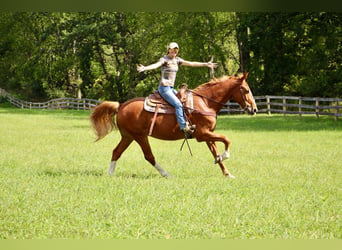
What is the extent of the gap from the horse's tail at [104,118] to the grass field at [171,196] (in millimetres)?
910

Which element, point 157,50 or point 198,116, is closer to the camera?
point 198,116

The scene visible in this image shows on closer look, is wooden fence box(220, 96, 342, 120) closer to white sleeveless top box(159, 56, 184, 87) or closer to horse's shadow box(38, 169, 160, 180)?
horse's shadow box(38, 169, 160, 180)

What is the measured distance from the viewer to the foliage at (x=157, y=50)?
3534 cm

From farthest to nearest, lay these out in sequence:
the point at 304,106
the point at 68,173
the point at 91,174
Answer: the point at 304,106, the point at 68,173, the point at 91,174

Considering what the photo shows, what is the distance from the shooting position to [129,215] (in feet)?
20.5

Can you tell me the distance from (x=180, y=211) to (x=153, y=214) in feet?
1.27

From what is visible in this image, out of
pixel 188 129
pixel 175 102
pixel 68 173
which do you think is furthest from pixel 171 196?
pixel 68 173

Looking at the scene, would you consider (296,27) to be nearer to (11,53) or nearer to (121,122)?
(121,122)

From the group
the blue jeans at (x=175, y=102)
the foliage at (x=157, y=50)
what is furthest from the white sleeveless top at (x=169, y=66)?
the foliage at (x=157, y=50)

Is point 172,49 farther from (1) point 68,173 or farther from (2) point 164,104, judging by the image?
(1) point 68,173

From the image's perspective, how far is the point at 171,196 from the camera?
24.7ft

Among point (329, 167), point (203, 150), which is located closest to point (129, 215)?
point (329, 167)

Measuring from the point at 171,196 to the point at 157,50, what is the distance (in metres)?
41.9

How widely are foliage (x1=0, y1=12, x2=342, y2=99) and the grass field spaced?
2124 cm
